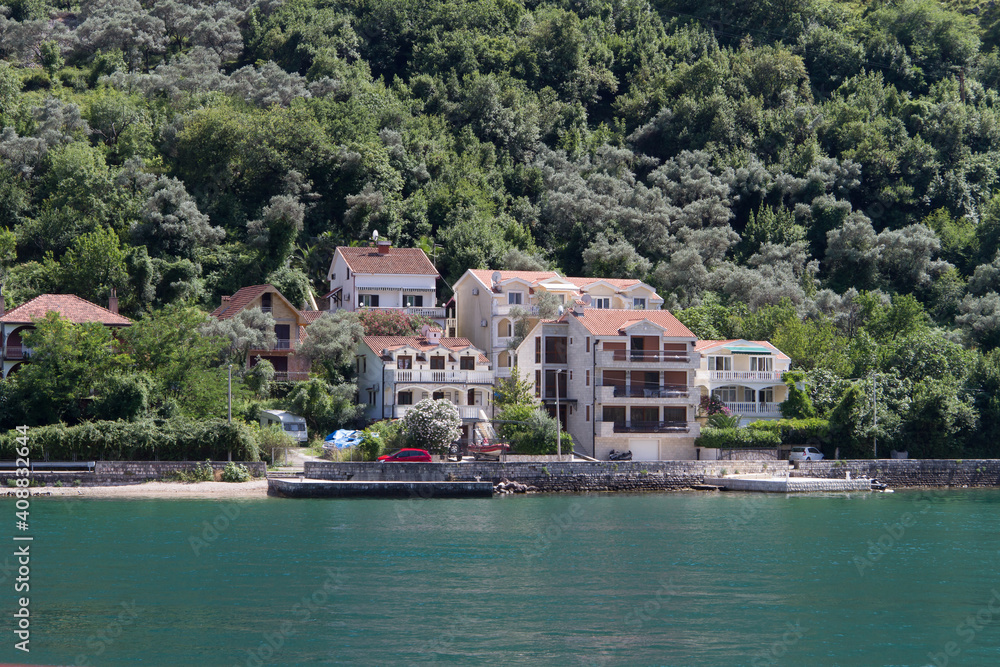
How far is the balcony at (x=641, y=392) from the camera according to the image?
62469 mm

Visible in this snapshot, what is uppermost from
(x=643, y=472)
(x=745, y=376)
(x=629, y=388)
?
(x=745, y=376)

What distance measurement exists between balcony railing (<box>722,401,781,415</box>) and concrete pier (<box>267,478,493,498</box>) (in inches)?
726

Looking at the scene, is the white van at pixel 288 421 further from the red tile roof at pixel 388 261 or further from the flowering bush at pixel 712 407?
the flowering bush at pixel 712 407

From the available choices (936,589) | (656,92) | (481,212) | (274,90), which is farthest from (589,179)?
(936,589)

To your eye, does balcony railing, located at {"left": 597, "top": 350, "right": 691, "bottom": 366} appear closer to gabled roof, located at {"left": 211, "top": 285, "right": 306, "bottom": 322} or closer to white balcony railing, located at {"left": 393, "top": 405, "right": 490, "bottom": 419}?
white balcony railing, located at {"left": 393, "top": 405, "right": 490, "bottom": 419}

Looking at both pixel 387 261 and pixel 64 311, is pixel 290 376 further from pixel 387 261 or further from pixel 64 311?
pixel 64 311

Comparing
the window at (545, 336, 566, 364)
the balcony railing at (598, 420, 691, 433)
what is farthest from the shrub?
the balcony railing at (598, 420, 691, 433)

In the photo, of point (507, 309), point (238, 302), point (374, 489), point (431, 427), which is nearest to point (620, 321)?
point (507, 309)

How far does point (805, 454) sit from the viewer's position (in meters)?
62.5

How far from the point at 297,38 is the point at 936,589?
87870 millimetres

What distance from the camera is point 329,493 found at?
52219 millimetres

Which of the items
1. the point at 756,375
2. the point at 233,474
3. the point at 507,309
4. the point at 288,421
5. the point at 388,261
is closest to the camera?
the point at 233,474

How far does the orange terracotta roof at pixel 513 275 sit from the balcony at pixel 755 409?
1426 cm

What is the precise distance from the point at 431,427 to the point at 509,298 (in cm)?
1548
